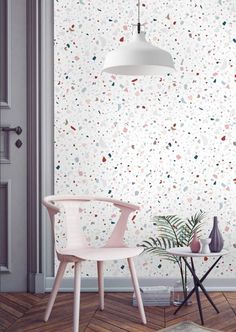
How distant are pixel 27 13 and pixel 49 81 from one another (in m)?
0.51

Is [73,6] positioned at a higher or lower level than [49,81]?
higher

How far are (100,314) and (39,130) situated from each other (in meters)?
1.35

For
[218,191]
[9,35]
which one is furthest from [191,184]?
[9,35]

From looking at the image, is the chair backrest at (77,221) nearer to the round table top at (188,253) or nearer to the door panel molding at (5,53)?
the round table top at (188,253)

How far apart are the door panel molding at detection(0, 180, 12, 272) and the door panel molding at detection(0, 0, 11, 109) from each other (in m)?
0.59

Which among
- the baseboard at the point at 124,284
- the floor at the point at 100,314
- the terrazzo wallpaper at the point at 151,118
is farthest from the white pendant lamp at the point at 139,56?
the baseboard at the point at 124,284

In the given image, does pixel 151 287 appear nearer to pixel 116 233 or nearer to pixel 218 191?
pixel 116 233

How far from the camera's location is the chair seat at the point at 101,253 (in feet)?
8.96

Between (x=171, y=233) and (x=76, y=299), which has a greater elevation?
(x=171, y=233)

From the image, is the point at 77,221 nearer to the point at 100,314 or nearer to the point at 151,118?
the point at 100,314

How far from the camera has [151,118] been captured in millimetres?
3645

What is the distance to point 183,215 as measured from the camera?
3652mm

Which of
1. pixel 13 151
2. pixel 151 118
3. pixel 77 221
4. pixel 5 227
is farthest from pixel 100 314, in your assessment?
pixel 151 118

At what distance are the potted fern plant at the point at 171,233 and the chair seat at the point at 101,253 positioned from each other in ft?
1.83
